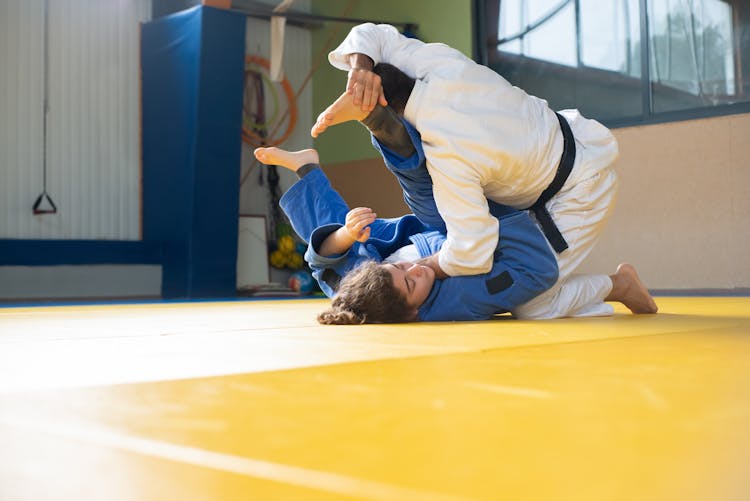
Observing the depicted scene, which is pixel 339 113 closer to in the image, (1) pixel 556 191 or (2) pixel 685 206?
(1) pixel 556 191

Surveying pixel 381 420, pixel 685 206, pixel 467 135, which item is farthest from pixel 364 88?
pixel 685 206

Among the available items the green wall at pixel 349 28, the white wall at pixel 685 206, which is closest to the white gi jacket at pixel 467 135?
the white wall at pixel 685 206

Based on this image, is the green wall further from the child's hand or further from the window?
the child's hand

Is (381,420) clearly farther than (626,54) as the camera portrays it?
No

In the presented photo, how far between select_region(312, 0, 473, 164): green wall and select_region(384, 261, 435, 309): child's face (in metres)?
4.17

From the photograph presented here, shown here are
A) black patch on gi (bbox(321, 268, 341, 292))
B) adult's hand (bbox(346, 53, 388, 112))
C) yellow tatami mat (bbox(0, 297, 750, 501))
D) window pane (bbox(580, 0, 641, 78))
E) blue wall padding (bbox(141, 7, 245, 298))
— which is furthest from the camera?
blue wall padding (bbox(141, 7, 245, 298))

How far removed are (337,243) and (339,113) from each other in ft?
1.52

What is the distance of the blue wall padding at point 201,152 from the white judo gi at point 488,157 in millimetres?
3348

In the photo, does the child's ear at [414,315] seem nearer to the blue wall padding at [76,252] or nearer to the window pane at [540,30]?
the window pane at [540,30]

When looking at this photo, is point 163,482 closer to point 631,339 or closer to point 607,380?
point 607,380

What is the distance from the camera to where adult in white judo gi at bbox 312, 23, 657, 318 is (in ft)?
7.26

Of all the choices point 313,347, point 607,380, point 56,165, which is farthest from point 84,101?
point 607,380

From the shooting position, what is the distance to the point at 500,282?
2367 mm

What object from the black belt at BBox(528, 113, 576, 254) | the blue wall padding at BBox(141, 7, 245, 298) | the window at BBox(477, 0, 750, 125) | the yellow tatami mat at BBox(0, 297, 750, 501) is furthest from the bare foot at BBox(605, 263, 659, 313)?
the blue wall padding at BBox(141, 7, 245, 298)
